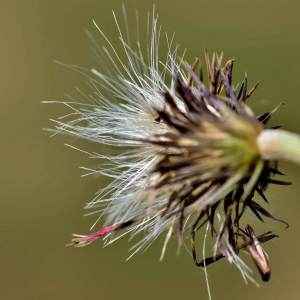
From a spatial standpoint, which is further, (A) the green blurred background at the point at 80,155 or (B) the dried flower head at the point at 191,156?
(A) the green blurred background at the point at 80,155

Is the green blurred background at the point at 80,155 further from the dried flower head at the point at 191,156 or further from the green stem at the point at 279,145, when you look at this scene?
the green stem at the point at 279,145

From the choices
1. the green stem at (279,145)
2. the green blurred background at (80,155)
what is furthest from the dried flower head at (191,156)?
the green blurred background at (80,155)

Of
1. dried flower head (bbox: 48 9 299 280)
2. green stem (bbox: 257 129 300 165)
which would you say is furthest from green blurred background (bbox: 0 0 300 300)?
green stem (bbox: 257 129 300 165)

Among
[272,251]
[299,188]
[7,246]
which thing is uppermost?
[7,246]

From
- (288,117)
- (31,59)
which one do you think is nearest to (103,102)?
(288,117)

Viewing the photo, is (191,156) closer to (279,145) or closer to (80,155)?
(279,145)

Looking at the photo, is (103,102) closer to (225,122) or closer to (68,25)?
(225,122)
